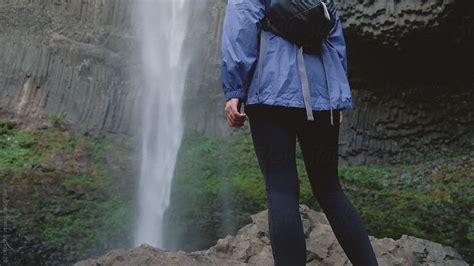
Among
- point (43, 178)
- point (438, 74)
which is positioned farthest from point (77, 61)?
point (438, 74)

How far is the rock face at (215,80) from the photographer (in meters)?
7.53

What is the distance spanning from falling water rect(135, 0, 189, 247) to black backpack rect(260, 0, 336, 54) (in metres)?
5.13

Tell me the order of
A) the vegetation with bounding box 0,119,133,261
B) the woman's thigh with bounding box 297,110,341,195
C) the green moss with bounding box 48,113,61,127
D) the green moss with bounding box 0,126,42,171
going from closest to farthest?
the woman's thigh with bounding box 297,110,341,195, the vegetation with bounding box 0,119,133,261, the green moss with bounding box 0,126,42,171, the green moss with bounding box 48,113,61,127

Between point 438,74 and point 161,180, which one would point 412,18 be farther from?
point 161,180

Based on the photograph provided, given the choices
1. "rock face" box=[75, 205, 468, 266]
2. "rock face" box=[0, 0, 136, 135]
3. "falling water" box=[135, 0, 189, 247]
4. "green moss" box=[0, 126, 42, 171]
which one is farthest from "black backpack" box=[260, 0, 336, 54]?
"rock face" box=[0, 0, 136, 135]

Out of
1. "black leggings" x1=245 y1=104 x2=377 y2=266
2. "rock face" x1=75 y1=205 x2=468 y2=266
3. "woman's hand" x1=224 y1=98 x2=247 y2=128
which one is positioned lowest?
"rock face" x1=75 y1=205 x2=468 y2=266

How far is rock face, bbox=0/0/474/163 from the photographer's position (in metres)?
7.53

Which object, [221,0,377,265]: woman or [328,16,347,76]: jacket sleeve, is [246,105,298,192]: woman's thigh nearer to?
[221,0,377,265]: woman

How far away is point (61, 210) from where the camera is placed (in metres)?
5.30

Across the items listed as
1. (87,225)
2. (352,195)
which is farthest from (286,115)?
(352,195)

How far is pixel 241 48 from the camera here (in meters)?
1.74

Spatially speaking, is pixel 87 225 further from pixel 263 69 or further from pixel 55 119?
pixel 263 69

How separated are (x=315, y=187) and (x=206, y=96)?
6.85 m

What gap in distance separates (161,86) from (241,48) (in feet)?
22.9
